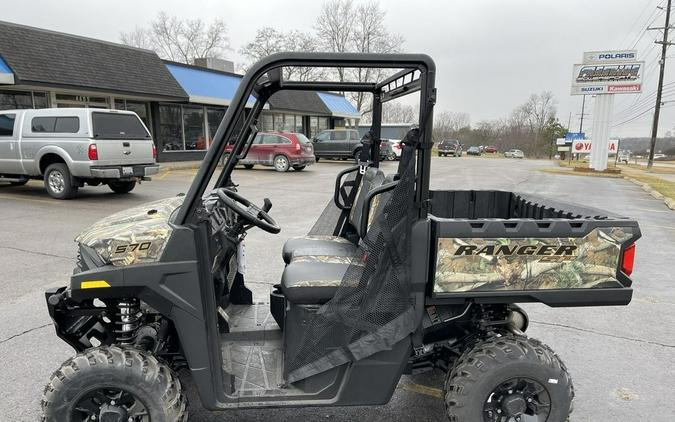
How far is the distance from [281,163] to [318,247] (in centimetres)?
1599

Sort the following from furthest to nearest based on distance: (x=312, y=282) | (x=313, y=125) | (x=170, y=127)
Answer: (x=313, y=125) < (x=170, y=127) < (x=312, y=282)

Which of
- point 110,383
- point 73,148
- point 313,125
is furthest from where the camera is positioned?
point 313,125

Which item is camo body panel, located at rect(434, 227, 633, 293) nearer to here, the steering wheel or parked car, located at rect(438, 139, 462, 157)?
the steering wheel

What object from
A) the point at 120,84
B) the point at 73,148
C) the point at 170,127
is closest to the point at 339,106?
the point at 170,127

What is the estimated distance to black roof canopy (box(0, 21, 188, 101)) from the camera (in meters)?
13.2

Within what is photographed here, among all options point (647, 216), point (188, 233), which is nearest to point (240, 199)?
point (188, 233)

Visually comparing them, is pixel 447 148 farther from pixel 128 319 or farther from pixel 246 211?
pixel 128 319

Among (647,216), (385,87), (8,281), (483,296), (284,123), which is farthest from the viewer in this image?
(284,123)

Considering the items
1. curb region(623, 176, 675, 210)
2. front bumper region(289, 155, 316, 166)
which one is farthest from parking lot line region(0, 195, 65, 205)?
curb region(623, 176, 675, 210)

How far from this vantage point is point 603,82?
23828 mm

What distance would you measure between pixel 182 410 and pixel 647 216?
11.4 meters

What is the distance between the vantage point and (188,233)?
223 centimetres

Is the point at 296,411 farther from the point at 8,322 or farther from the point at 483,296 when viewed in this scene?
the point at 8,322

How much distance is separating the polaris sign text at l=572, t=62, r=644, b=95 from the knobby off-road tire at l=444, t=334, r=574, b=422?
25.9 meters
